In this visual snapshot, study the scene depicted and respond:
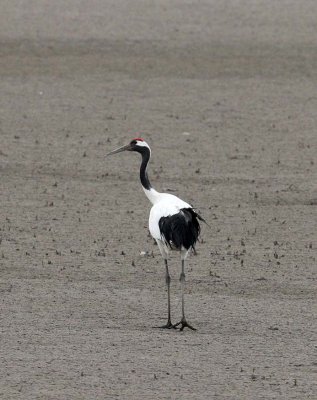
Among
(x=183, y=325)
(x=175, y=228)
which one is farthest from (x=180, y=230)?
(x=183, y=325)

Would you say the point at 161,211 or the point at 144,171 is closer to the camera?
the point at 161,211

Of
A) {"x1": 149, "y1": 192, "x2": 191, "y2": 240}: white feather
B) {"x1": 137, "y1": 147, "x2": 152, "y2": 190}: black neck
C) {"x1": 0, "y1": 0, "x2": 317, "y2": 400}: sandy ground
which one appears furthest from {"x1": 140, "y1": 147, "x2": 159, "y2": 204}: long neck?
{"x1": 0, "y1": 0, "x2": 317, "y2": 400}: sandy ground

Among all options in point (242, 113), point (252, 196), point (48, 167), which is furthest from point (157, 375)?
point (242, 113)

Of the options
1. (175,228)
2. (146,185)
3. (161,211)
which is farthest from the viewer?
(146,185)

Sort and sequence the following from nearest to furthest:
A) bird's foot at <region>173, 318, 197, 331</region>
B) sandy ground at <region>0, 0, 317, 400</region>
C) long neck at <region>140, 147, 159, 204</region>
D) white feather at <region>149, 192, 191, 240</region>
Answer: sandy ground at <region>0, 0, 317, 400</region>, bird's foot at <region>173, 318, 197, 331</region>, white feather at <region>149, 192, 191, 240</region>, long neck at <region>140, 147, 159, 204</region>

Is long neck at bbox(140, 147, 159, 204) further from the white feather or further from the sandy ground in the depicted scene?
the sandy ground

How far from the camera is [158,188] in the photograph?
16.3 m

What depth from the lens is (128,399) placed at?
845 centimetres

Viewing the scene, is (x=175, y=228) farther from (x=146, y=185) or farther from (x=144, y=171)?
(x=144, y=171)

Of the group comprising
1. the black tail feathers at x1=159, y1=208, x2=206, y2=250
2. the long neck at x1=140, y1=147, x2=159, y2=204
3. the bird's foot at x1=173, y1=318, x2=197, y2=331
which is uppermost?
the long neck at x1=140, y1=147, x2=159, y2=204

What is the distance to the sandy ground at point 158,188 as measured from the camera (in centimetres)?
938

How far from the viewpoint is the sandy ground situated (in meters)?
9.38

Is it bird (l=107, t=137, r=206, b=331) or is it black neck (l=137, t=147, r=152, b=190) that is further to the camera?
black neck (l=137, t=147, r=152, b=190)

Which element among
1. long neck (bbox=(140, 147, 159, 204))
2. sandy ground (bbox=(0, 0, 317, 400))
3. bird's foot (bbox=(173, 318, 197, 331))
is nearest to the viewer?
sandy ground (bbox=(0, 0, 317, 400))
